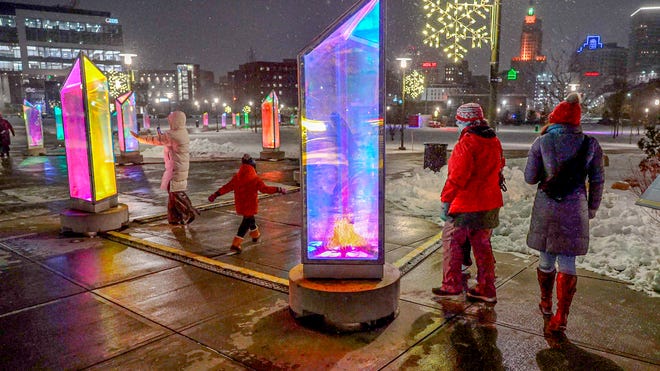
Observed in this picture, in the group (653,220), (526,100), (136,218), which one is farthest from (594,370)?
(526,100)

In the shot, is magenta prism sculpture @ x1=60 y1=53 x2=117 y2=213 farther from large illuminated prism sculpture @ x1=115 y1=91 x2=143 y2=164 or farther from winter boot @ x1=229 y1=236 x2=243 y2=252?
large illuminated prism sculpture @ x1=115 y1=91 x2=143 y2=164

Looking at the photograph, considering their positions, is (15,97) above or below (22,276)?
above

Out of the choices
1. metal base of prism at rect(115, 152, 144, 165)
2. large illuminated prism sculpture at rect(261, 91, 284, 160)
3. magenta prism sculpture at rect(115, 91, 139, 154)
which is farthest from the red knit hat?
magenta prism sculpture at rect(115, 91, 139, 154)

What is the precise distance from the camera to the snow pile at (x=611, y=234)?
511 cm

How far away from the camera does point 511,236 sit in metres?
6.53

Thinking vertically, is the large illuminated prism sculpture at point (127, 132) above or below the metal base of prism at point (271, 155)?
above

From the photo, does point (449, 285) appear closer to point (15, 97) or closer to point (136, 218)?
point (136, 218)

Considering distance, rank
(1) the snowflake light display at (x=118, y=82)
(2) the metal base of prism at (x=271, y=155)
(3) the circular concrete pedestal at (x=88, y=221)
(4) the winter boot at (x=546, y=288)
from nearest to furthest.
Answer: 1. (4) the winter boot at (x=546, y=288)
2. (3) the circular concrete pedestal at (x=88, y=221)
3. (2) the metal base of prism at (x=271, y=155)
4. (1) the snowflake light display at (x=118, y=82)

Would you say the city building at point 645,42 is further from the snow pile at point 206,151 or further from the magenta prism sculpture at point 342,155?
the magenta prism sculpture at point 342,155

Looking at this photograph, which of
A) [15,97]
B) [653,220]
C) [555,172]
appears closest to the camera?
[555,172]

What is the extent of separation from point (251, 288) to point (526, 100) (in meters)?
103

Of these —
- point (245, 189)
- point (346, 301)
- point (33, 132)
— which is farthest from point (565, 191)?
point (33, 132)

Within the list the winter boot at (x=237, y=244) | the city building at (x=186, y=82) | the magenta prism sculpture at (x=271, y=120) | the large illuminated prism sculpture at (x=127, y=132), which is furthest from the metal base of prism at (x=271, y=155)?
the city building at (x=186, y=82)

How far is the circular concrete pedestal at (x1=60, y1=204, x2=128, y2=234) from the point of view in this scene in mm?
7055
